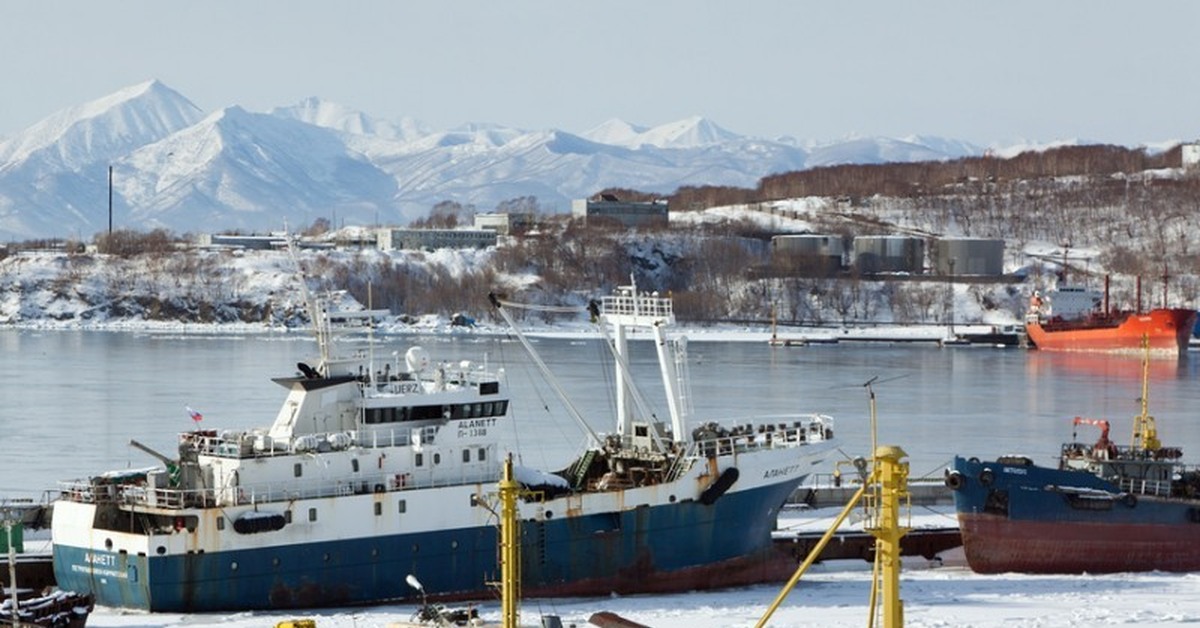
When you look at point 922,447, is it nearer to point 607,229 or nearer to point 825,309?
point 825,309

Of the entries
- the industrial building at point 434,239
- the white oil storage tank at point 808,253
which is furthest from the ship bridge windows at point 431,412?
the industrial building at point 434,239

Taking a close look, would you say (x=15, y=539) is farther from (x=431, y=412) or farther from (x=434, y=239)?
(x=434, y=239)

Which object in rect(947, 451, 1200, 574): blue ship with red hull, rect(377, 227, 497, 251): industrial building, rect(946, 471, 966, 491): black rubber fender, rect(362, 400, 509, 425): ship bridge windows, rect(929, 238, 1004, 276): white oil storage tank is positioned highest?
rect(377, 227, 497, 251): industrial building

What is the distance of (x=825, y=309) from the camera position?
156m

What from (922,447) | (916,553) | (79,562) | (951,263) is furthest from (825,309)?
(79,562)

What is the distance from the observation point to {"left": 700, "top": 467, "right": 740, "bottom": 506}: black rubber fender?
37.0m

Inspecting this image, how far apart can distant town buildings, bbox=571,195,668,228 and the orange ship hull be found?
2371 inches

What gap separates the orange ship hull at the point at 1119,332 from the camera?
376 feet

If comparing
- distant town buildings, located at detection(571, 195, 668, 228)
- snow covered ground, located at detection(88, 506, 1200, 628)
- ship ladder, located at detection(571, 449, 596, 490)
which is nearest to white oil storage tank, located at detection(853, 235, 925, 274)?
distant town buildings, located at detection(571, 195, 668, 228)

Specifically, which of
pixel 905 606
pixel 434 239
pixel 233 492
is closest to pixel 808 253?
pixel 434 239

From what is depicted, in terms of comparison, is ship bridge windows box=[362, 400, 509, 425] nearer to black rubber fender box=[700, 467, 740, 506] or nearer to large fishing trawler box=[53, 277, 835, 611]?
large fishing trawler box=[53, 277, 835, 611]

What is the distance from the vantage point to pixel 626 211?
187250 millimetres

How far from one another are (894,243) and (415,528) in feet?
449

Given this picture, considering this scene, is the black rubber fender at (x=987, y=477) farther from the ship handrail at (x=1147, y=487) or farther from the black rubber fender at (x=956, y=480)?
the ship handrail at (x=1147, y=487)
